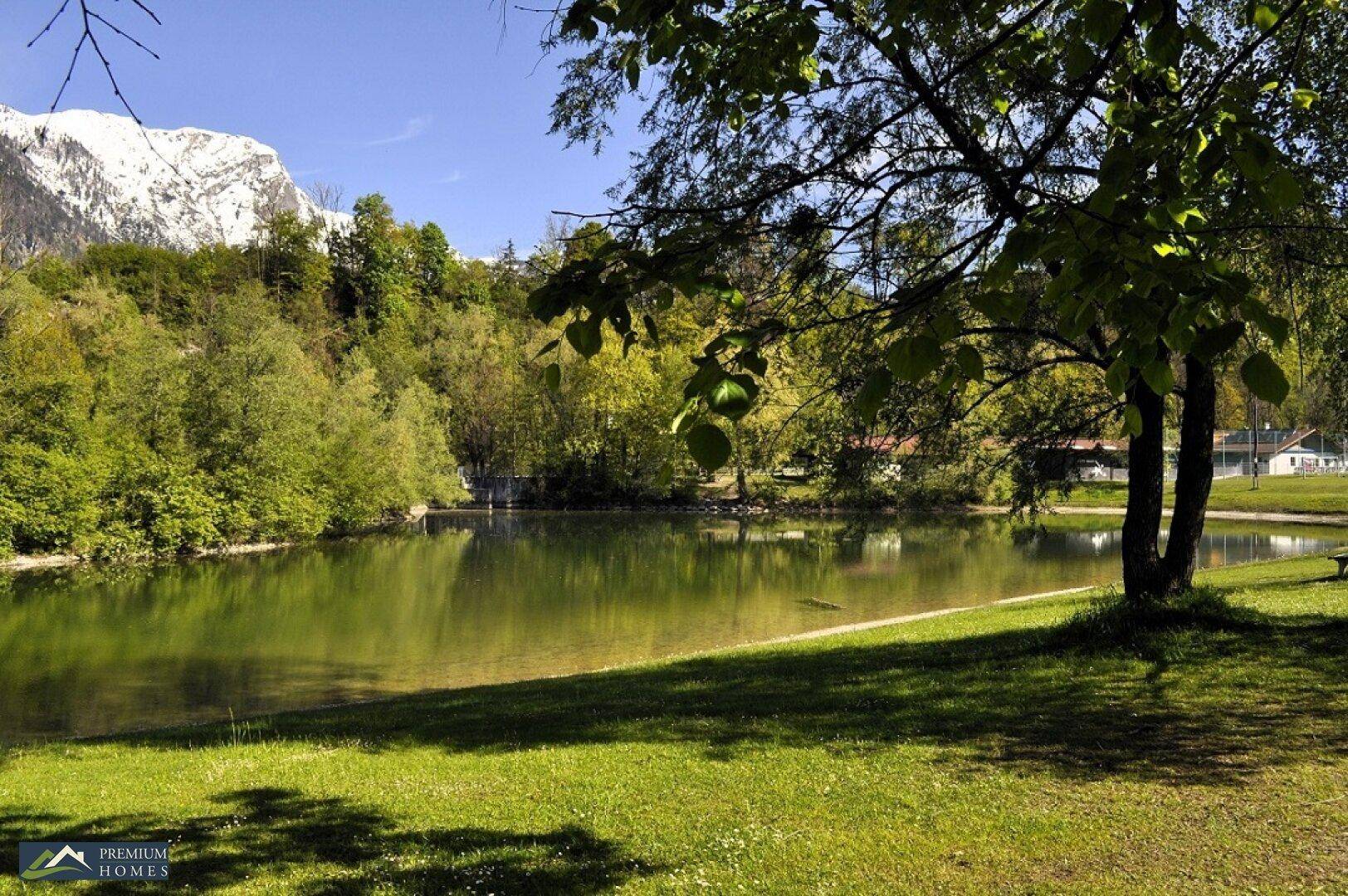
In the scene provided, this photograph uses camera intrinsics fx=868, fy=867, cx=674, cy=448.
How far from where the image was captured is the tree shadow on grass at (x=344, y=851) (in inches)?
181

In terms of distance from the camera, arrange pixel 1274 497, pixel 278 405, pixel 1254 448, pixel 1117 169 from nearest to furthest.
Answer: pixel 1117 169
pixel 278 405
pixel 1274 497
pixel 1254 448

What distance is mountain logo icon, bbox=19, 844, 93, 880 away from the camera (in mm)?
5051

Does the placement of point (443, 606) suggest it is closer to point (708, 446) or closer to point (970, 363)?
point (970, 363)

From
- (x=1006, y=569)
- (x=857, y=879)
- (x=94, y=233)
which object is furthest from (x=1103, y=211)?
(x=94, y=233)

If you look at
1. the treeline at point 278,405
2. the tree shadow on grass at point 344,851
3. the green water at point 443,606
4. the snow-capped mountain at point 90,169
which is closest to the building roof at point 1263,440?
the green water at point 443,606

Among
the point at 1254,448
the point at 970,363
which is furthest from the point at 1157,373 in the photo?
the point at 1254,448

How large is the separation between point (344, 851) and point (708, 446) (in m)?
4.43

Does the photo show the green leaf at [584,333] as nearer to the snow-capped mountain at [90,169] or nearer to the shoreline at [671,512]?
the snow-capped mountain at [90,169]

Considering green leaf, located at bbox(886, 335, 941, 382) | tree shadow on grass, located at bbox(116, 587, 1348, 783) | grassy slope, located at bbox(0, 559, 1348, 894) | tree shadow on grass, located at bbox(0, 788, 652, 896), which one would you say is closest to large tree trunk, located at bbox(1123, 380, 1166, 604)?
tree shadow on grass, located at bbox(116, 587, 1348, 783)

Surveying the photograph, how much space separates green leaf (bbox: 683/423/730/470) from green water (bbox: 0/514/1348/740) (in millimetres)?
9681

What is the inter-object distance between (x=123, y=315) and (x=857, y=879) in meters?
58.2

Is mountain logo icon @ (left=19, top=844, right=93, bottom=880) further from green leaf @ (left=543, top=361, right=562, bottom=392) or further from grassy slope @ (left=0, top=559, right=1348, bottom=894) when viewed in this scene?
green leaf @ (left=543, top=361, right=562, bottom=392)

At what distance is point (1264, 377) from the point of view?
2.20 metres

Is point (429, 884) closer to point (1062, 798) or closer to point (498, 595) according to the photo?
point (1062, 798)
